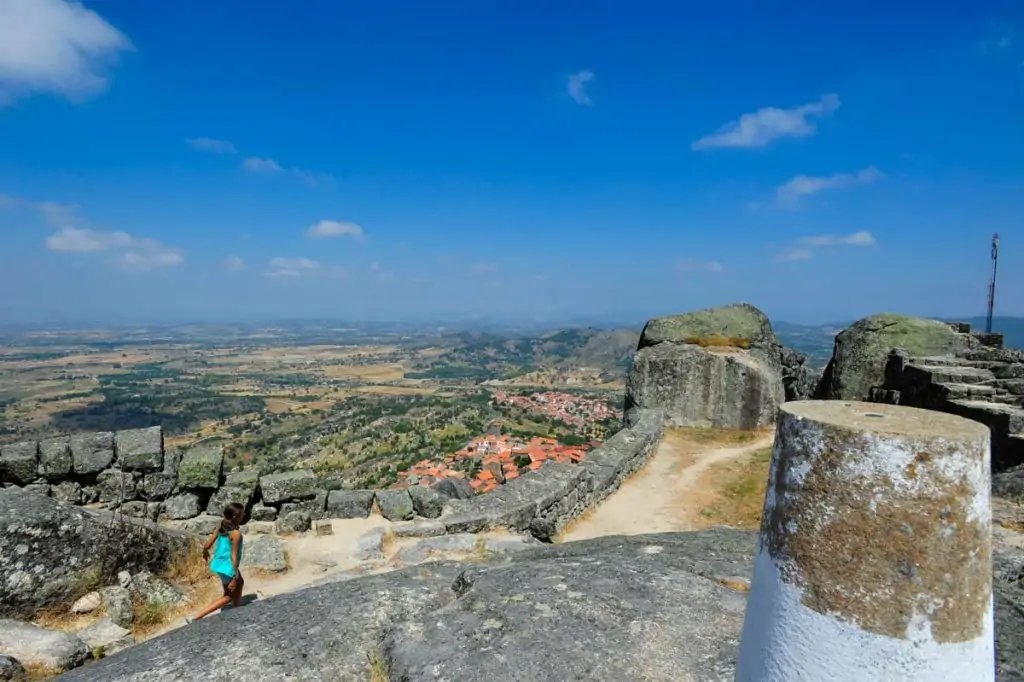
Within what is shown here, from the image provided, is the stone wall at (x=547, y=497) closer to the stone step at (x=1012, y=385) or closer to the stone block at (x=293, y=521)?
the stone block at (x=293, y=521)

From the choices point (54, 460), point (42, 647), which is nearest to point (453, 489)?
point (54, 460)

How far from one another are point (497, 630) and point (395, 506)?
533 cm

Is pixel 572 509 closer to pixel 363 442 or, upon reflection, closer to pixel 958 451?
pixel 958 451

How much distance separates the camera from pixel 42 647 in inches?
167

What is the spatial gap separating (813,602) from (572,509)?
24.0 ft

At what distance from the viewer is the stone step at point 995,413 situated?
773 cm

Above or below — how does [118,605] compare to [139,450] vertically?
below

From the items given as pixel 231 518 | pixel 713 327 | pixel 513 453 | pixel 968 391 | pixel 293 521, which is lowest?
pixel 513 453

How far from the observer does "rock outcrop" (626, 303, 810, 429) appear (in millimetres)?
13758

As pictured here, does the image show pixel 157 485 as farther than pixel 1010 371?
No

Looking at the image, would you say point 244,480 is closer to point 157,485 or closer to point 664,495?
point 157,485

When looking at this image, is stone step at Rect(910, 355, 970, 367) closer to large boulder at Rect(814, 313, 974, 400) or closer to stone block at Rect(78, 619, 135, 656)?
large boulder at Rect(814, 313, 974, 400)

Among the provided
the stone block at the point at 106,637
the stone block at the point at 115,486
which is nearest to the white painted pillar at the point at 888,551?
the stone block at the point at 106,637

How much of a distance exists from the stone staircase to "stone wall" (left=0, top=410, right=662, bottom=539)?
602cm
